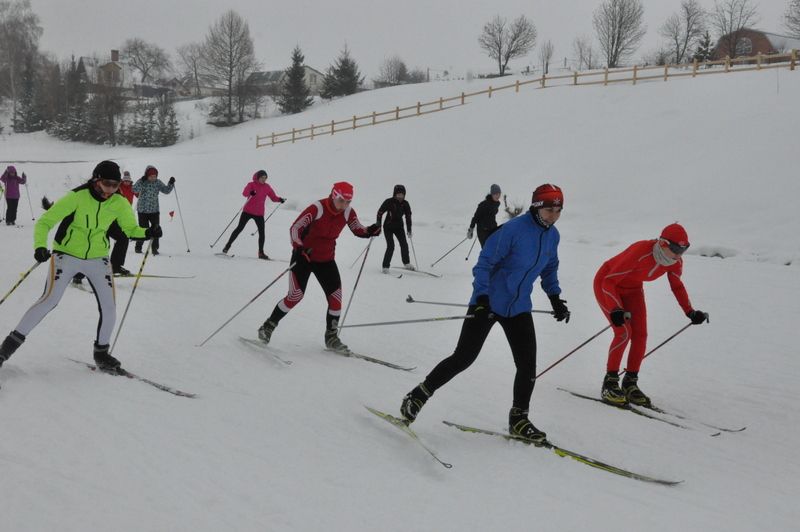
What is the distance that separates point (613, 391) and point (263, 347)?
336 cm

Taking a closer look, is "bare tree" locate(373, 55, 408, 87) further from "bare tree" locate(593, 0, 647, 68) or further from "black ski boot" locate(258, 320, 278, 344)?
"black ski boot" locate(258, 320, 278, 344)

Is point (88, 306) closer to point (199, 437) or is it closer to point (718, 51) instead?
point (199, 437)

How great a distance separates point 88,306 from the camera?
6.62 meters

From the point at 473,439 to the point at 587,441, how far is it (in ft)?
2.87

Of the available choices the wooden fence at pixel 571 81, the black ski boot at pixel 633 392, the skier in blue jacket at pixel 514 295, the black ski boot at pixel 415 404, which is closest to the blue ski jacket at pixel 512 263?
the skier in blue jacket at pixel 514 295

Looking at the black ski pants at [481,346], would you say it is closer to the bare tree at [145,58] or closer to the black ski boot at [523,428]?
the black ski boot at [523,428]

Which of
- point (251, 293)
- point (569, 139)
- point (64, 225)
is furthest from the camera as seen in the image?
point (569, 139)

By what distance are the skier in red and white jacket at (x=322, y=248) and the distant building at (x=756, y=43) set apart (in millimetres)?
53281

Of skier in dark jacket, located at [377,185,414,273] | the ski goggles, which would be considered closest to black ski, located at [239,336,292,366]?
the ski goggles

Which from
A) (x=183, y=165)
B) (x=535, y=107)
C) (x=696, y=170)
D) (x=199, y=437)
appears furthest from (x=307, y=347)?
(x=183, y=165)

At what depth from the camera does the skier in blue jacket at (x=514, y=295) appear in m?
3.59

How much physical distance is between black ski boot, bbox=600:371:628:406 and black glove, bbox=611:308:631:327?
0.64 metres

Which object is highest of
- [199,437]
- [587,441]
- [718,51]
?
[718,51]

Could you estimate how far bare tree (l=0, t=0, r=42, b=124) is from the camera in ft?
167
